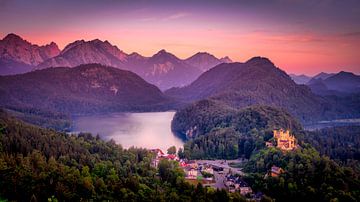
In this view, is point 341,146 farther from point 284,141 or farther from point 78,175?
point 78,175

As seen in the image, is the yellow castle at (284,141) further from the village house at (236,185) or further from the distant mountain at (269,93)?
the distant mountain at (269,93)

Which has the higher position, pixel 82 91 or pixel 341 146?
pixel 82 91

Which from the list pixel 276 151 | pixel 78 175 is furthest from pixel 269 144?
pixel 78 175

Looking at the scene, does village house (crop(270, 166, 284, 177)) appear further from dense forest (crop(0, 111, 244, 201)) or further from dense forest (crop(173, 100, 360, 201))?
dense forest (crop(0, 111, 244, 201))

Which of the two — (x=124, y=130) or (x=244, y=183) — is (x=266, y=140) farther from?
(x=124, y=130)

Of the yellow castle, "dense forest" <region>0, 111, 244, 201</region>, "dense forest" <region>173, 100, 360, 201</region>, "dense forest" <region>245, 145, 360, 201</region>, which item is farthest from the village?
"dense forest" <region>0, 111, 244, 201</region>
